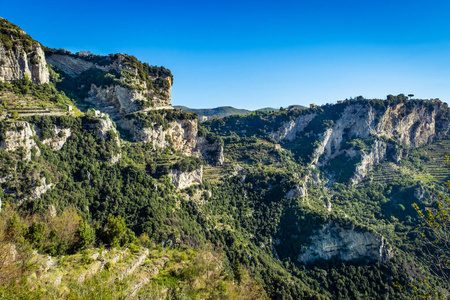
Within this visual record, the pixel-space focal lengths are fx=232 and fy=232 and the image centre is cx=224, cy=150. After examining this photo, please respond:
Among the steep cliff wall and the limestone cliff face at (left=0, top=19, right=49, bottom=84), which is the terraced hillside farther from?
the limestone cliff face at (left=0, top=19, right=49, bottom=84)

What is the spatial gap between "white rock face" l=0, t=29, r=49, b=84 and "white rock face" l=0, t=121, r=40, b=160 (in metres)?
23.0

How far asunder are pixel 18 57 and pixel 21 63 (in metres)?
1.54

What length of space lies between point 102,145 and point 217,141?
47.8 meters

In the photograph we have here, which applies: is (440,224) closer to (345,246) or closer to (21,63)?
(345,246)

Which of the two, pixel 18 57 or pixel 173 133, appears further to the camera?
pixel 173 133

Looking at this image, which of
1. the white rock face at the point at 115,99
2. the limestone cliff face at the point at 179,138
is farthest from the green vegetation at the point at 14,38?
the limestone cliff face at the point at 179,138

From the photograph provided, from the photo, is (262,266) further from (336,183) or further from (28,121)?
(336,183)

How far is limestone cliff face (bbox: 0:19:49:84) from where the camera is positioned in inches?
2274

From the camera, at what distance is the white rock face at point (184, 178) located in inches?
2707

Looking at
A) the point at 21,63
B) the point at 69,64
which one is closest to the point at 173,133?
the point at 21,63

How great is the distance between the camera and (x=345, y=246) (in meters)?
72.1

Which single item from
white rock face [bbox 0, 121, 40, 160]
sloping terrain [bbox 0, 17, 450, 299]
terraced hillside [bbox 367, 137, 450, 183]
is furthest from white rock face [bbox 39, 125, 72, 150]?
terraced hillside [bbox 367, 137, 450, 183]

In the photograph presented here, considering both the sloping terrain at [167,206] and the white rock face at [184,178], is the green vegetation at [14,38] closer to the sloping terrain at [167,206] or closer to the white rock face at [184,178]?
the sloping terrain at [167,206]

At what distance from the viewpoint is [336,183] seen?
402ft
